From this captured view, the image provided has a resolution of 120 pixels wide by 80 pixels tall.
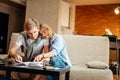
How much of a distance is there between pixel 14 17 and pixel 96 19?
2.95 metres

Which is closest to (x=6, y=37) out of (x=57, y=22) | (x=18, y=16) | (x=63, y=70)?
(x=18, y=16)

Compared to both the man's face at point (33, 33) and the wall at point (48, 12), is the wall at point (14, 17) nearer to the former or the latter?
the wall at point (48, 12)

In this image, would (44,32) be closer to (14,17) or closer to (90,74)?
(90,74)

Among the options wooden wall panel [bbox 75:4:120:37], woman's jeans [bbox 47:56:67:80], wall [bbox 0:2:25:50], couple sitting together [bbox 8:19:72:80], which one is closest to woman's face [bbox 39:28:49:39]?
couple sitting together [bbox 8:19:72:80]

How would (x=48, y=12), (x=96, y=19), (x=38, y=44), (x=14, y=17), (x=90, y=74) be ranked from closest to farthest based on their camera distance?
(x=38, y=44) < (x=90, y=74) < (x=48, y=12) < (x=14, y=17) < (x=96, y=19)

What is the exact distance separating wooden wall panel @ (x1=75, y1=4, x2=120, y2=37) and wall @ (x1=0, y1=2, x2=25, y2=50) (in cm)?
212

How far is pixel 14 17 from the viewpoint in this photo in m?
7.32

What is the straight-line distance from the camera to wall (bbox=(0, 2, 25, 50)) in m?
6.81

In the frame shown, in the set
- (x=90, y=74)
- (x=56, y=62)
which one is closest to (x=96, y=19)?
(x=90, y=74)

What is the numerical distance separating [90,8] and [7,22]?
311 centimetres

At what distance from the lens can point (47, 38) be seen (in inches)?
101

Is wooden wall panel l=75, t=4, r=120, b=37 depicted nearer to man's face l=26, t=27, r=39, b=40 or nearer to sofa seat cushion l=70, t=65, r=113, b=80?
sofa seat cushion l=70, t=65, r=113, b=80

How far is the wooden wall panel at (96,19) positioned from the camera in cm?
774

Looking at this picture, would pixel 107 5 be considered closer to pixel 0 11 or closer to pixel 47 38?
pixel 0 11
